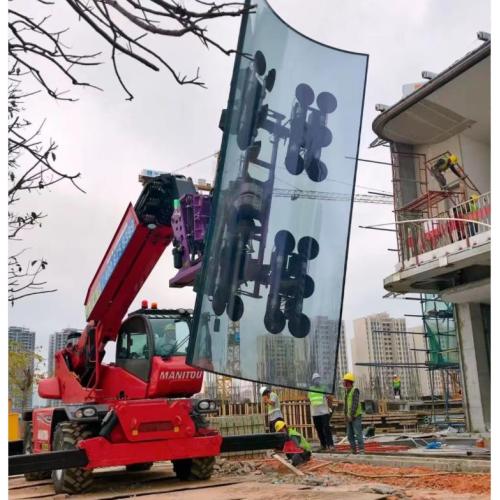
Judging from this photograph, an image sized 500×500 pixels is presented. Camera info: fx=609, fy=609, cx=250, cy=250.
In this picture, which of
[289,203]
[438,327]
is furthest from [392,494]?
[438,327]

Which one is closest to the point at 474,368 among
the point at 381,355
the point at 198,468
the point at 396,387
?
the point at 198,468

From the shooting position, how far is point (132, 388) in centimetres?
874

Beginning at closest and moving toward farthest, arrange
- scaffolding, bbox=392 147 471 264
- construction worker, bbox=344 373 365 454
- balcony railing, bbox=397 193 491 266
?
1. construction worker, bbox=344 373 365 454
2. balcony railing, bbox=397 193 491 266
3. scaffolding, bbox=392 147 471 264

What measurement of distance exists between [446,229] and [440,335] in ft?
29.5

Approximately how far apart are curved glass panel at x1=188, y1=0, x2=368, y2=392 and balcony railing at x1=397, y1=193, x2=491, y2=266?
33.1 feet

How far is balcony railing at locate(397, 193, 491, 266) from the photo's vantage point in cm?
1543

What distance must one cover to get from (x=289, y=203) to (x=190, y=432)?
180 inches

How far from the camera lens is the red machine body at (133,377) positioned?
26.3 feet

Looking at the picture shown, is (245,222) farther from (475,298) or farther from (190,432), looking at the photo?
(475,298)

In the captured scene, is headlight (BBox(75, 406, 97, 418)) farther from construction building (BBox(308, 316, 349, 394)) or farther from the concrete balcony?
the concrete balcony

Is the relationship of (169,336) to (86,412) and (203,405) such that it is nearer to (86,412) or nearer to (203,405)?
(203,405)

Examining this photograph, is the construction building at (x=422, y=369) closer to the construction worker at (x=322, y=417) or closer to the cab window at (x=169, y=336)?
the construction worker at (x=322, y=417)

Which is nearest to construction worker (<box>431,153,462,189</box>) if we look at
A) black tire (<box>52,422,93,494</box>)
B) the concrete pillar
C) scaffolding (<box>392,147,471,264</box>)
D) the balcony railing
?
scaffolding (<box>392,147,471,264</box>)

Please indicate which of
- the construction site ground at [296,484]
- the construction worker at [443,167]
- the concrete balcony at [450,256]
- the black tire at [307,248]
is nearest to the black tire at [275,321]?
the black tire at [307,248]
